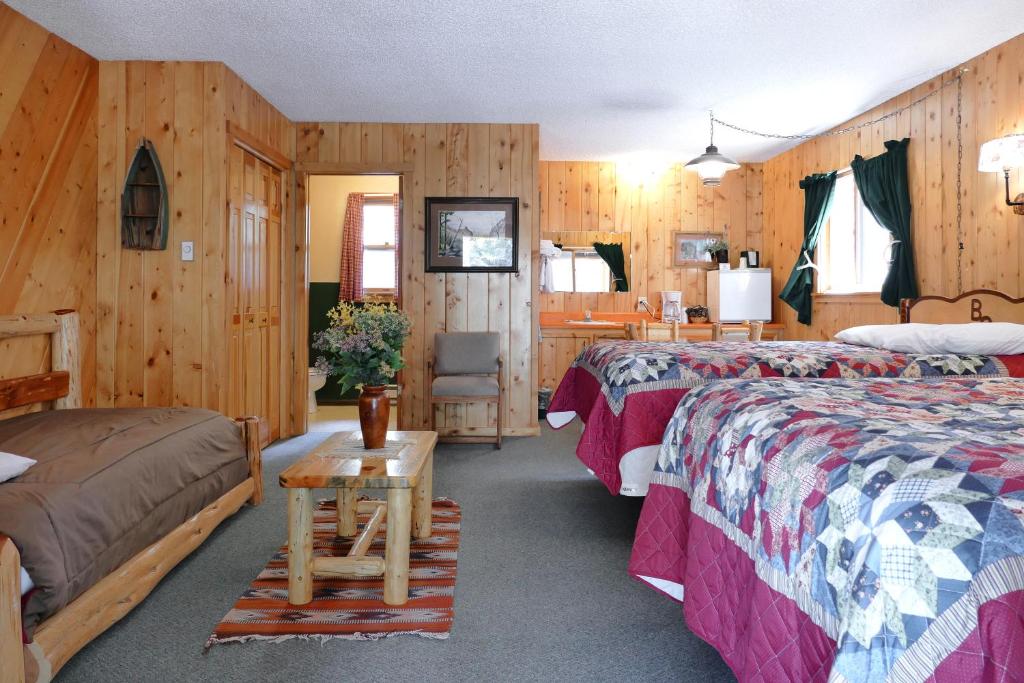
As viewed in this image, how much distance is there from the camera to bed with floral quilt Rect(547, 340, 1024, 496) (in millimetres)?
2725

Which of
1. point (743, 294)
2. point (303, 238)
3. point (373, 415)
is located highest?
point (303, 238)

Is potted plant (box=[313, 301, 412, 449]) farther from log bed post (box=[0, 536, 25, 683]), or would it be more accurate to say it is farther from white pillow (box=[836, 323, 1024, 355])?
white pillow (box=[836, 323, 1024, 355])

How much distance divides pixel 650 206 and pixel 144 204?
4.51m

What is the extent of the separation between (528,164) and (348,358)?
3.04 meters

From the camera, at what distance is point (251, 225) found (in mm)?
4438

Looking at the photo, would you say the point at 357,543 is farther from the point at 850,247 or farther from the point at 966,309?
the point at 850,247

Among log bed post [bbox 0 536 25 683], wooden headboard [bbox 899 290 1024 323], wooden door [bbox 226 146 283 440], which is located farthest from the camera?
wooden door [bbox 226 146 283 440]

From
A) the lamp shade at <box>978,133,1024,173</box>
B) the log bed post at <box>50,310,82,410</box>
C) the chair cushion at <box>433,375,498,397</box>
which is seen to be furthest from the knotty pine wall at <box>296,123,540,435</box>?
the lamp shade at <box>978,133,1024,173</box>

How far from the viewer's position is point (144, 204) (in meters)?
3.85

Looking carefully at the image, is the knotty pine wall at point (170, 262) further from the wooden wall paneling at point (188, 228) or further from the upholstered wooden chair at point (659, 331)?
the upholstered wooden chair at point (659, 331)

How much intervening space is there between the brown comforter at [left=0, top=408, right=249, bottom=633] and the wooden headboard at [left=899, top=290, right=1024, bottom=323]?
4.07 metres

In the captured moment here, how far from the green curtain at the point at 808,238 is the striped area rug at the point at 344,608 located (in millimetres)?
4355

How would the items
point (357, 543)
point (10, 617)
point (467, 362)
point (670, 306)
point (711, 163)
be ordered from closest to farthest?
point (10, 617), point (357, 543), point (711, 163), point (467, 362), point (670, 306)

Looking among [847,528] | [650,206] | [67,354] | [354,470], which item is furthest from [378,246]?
[847,528]
